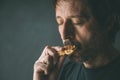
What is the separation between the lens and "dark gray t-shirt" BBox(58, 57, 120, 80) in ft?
4.08

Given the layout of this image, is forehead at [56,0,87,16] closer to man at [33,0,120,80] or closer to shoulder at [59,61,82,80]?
man at [33,0,120,80]

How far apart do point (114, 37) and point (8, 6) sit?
475mm

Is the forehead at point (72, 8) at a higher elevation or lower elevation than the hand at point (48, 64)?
higher

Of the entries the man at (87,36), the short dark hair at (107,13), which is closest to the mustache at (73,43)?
the man at (87,36)

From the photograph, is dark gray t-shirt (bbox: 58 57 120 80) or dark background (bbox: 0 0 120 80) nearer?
dark gray t-shirt (bbox: 58 57 120 80)

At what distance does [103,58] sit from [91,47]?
0.06 m

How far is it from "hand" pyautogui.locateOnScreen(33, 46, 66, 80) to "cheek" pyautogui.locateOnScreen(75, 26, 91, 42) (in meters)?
0.08

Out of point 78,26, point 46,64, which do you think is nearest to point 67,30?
point 78,26

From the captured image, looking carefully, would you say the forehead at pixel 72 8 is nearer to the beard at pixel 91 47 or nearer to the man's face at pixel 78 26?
the man's face at pixel 78 26

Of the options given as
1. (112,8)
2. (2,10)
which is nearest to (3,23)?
(2,10)

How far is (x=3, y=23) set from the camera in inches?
58.0

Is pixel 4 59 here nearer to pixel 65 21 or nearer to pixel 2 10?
pixel 2 10

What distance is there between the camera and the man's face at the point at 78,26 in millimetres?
1266

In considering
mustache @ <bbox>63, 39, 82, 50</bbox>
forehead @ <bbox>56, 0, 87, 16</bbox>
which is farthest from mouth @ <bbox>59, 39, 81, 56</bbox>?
forehead @ <bbox>56, 0, 87, 16</bbox>
